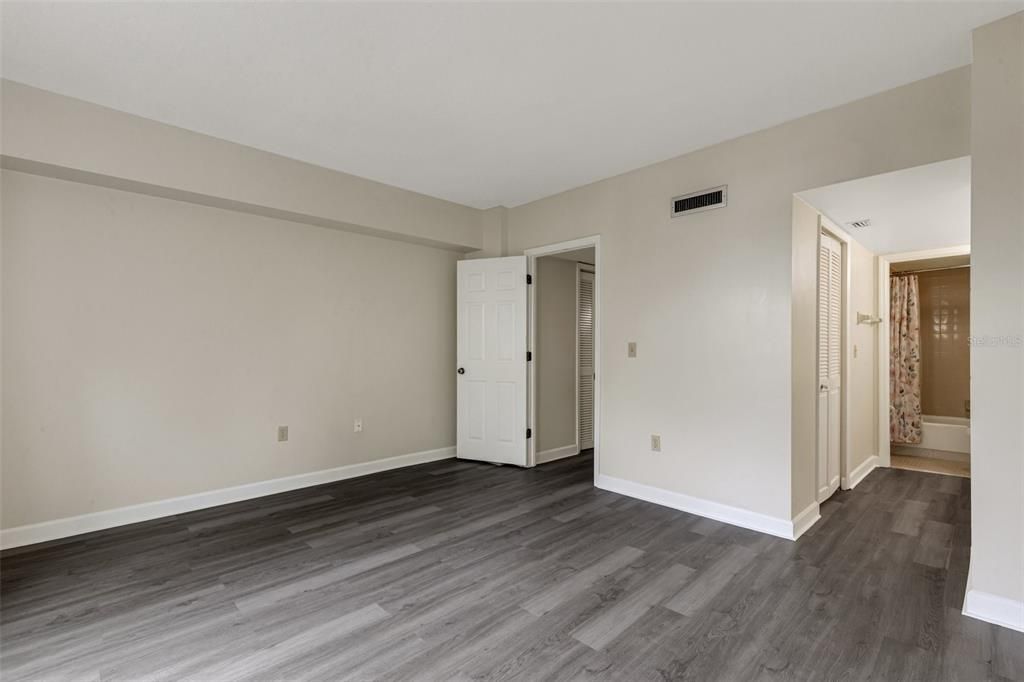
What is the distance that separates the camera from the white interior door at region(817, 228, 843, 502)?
362 centimetres

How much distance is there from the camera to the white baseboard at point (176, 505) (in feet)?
9.67

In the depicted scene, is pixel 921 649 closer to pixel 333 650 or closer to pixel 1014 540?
pixel 1014 540

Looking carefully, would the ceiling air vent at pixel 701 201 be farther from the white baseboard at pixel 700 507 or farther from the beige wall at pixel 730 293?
the white baseboard at pixel 700 507

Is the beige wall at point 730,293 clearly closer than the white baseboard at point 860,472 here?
Yes

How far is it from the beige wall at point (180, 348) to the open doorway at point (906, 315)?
3803 mm

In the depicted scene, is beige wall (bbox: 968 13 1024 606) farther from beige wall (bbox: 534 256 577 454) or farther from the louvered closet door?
the louvered closet door

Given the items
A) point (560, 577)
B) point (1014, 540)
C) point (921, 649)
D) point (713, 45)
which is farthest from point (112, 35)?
point (1014, 540)

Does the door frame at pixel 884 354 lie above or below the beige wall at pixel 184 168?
below

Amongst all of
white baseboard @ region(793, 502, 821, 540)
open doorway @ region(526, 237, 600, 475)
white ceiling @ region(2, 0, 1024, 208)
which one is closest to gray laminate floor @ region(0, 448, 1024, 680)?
white baseboard @ region(793, 502, 821, 540)

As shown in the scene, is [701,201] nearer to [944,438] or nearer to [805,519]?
[805,519]

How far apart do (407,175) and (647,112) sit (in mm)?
2118

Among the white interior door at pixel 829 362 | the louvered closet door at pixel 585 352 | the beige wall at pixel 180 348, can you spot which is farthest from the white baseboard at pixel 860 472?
the beige wall at pixel 180 348

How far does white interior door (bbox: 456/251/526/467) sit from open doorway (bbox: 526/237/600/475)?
134 millimetres

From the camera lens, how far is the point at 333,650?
1.91m
